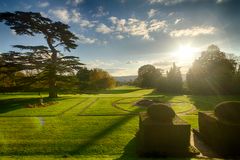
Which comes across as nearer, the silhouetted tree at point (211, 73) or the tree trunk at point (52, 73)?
the tree trunk at point (52, 73)

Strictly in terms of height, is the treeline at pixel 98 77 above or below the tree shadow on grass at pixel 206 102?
above

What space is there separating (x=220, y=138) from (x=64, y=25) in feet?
103

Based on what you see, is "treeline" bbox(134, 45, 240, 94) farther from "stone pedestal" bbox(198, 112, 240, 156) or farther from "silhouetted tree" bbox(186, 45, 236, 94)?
"stone pedestal" bbox(198, 112, 240, 156)

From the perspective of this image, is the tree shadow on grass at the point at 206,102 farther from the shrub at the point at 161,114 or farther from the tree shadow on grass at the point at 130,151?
the tree shadow on grass at the point at 130,151

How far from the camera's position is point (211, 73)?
47.4 m

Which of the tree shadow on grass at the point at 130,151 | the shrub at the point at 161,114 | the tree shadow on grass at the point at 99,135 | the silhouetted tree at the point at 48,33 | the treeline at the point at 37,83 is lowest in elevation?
the tree shadow on grass at the point at 130,151

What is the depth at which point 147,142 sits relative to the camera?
11680mm

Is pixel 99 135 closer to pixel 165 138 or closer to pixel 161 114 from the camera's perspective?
pixel 161 114

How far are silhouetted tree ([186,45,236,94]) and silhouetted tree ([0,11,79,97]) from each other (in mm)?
29660

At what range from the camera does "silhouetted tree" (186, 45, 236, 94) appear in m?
46.0

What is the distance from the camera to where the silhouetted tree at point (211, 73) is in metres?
46.0

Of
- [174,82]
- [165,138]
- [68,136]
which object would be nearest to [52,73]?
[68,136]

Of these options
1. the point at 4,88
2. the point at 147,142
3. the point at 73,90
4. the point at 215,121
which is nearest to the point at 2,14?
the point at 4,88

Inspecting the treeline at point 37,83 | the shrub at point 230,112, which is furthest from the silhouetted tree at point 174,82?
the shrub at point 230,112
